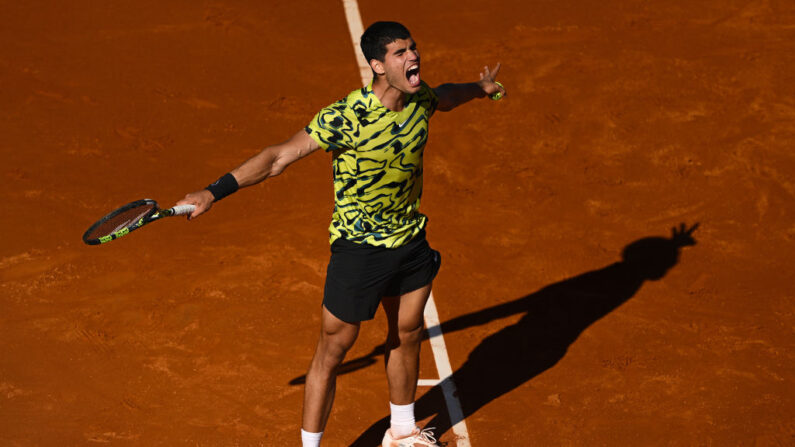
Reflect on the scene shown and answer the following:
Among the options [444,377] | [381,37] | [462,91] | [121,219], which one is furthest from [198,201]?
[444,377]

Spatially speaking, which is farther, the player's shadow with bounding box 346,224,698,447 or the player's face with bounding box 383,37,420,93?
the player's shadow with bounding box 346,224,698,447

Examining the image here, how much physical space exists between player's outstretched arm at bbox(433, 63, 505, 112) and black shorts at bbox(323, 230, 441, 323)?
823 millimetres

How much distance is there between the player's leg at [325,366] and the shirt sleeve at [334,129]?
3.41ft

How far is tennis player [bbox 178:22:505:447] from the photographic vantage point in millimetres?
5590

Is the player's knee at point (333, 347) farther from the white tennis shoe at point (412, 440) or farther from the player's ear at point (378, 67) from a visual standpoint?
the player's ear at point (378, 67)

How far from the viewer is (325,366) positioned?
6172 millimetres

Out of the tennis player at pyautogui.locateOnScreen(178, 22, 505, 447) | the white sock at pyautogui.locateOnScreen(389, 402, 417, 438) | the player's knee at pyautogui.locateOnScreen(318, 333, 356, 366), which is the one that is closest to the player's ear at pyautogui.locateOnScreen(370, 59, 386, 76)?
the tennis player at pyautogui.locateOnScreen(178, 22, 505, 447)

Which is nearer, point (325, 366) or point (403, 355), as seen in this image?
point (325, 366)

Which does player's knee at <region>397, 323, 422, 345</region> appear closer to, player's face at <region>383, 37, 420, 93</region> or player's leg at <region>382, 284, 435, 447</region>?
player's leg at <region>382, 284, 435, 447</region>

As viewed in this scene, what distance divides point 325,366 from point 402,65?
72.7 inches

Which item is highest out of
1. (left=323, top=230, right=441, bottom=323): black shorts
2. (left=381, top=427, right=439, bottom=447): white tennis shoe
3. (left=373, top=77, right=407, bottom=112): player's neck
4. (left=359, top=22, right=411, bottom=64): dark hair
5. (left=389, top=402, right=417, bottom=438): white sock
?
(left=359, top=22, right=411, bottom=64): dark hair

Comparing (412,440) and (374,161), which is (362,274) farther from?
(412,440)

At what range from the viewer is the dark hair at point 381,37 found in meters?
5.60

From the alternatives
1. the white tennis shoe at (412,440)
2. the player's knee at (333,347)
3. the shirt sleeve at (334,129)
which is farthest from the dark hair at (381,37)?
the white tennis shoe at (412,440)
